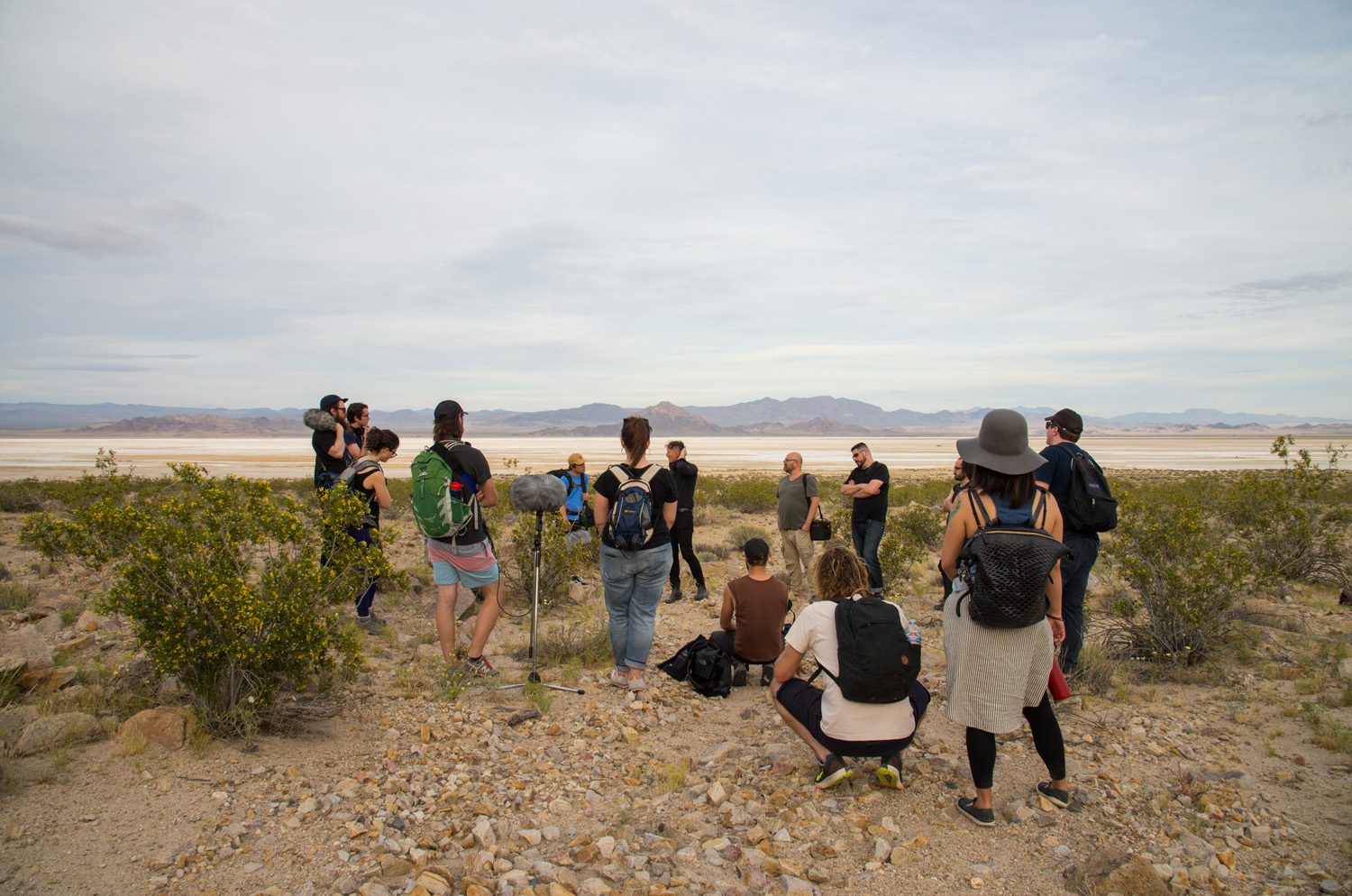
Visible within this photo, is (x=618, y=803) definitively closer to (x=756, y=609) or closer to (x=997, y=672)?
(x=756, y=609)

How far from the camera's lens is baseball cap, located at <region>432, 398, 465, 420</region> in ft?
18.5

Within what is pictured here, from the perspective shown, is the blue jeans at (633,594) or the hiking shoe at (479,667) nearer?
the blue jeans at (633,594)

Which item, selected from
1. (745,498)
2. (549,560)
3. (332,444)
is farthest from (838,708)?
(745,498)

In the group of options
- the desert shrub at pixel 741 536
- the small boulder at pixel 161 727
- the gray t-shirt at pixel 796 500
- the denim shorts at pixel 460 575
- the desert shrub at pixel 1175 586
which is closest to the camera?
the small boulder at pixel 161 727

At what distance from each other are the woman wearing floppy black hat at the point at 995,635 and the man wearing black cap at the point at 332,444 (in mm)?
5720

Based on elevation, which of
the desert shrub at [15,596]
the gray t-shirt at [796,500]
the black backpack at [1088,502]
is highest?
the black backpack at [1088,502]

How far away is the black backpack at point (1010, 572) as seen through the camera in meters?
3.54

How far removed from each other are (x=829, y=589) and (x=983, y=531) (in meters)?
0.98

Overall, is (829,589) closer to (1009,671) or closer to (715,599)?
(1009,671)

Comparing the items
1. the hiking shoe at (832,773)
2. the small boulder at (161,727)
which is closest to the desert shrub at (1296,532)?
the hiking shoe at (832,773)

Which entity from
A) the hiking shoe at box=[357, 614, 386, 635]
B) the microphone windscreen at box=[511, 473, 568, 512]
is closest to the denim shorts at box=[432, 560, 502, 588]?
the microphone windscreen at box=[511, 473, 568, 512]

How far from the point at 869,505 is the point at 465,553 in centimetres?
484

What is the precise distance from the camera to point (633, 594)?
19.7 feet

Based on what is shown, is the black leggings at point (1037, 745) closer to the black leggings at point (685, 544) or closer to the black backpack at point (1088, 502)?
the black backpack at point (1088, 502)
